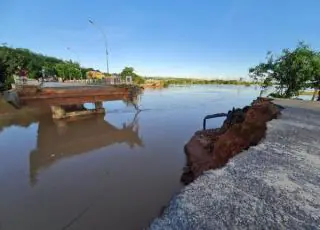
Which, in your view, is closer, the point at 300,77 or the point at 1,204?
the point at 1,204

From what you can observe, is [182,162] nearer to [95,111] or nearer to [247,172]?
[247,172]

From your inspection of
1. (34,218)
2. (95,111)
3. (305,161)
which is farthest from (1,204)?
(95,111)

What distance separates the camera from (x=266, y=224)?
2717mm

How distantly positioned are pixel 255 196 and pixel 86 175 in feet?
26.8

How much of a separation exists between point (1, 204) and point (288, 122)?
959cm

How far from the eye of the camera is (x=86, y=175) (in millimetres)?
10062

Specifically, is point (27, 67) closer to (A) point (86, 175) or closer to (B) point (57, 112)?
(B) point (57, 112)

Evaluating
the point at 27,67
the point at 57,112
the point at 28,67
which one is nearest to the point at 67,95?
the point at 57,112

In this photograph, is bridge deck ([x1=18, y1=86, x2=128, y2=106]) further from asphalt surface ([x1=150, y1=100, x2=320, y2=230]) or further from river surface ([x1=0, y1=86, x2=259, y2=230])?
asphalt surface ([x1=150, y1=100, x2=320, y2=230])

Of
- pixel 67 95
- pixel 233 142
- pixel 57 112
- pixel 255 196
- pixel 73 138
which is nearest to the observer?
pixel 255 196

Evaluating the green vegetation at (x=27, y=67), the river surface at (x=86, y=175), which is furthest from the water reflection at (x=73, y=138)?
the green vegetation at (x=27, y=67)

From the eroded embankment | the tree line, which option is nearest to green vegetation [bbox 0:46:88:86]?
the tree line

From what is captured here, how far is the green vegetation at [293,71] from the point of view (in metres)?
19.7

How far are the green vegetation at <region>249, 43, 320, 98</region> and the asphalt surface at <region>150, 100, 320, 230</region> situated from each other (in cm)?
1728
